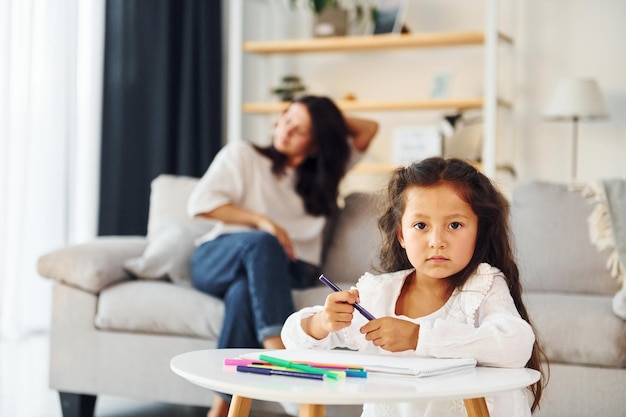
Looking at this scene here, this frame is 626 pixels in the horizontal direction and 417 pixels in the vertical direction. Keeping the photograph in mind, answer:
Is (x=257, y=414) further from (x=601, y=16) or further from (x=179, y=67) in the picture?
(x=601, y=16)

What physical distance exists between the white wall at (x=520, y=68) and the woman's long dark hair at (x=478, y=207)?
2969mm

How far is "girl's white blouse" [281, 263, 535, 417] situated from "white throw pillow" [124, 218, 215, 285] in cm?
142

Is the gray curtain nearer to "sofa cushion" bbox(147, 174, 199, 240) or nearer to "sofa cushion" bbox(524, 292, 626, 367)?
"sofa cushion" bbox(147, 174, 199, 240)

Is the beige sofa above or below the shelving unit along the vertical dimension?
below

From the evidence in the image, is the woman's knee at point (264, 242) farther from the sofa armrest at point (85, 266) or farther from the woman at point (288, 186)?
the sofa armrest at point (85, 266)

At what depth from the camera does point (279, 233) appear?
2.84m

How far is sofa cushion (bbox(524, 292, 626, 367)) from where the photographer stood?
2338 mm

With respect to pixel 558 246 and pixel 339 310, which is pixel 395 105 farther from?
pixel 339 310

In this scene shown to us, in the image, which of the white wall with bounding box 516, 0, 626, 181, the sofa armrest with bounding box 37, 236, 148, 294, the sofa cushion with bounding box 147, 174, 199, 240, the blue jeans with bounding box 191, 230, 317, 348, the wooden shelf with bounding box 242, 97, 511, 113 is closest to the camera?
the blue jeans with bounding box 191, 230, 317, 348

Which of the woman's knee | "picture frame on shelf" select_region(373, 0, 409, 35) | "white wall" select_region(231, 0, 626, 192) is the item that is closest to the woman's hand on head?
the woman's knee

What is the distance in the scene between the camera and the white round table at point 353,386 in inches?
42.4

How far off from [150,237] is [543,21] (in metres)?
2.29

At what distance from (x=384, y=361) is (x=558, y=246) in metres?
1.70

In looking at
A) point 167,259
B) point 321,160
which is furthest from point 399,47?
point 167,259
